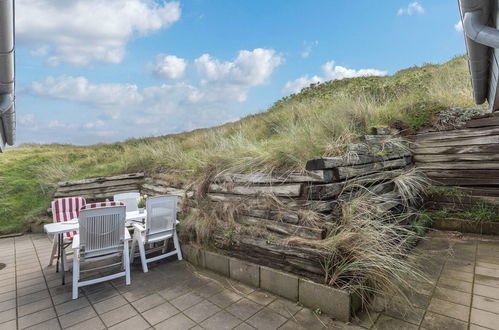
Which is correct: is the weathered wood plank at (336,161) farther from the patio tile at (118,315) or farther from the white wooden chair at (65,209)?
the white wooden chair at (65,209)

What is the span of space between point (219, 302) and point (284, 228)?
40.0 inches

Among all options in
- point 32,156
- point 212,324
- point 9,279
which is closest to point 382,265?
point 212,324

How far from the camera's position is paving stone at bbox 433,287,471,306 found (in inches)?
94.3

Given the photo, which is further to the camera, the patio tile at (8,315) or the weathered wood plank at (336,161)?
the weathered wood plank at (336,161)

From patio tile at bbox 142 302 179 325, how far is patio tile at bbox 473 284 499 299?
9.64 ft

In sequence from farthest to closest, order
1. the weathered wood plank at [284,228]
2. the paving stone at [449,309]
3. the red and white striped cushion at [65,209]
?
the red and white striped cushion at [65,209], the weathered wood plank at [284,228], the paving stone at [449,309]

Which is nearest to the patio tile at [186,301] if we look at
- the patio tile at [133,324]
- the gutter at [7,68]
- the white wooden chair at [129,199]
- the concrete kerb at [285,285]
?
the patio tile at [133,324]

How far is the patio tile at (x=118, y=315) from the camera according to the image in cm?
247

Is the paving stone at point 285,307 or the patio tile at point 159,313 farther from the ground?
the paving stone at point 285,307

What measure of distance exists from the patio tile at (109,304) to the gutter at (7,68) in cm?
262

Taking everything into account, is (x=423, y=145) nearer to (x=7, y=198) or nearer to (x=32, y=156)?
(x=7, y=198)

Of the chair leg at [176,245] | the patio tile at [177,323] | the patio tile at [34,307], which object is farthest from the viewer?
the chair leg at [176,245]

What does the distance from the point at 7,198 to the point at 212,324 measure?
303 inches

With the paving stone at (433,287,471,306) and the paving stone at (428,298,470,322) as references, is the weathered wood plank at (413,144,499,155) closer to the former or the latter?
the paving stone at (433,287,471,306)
